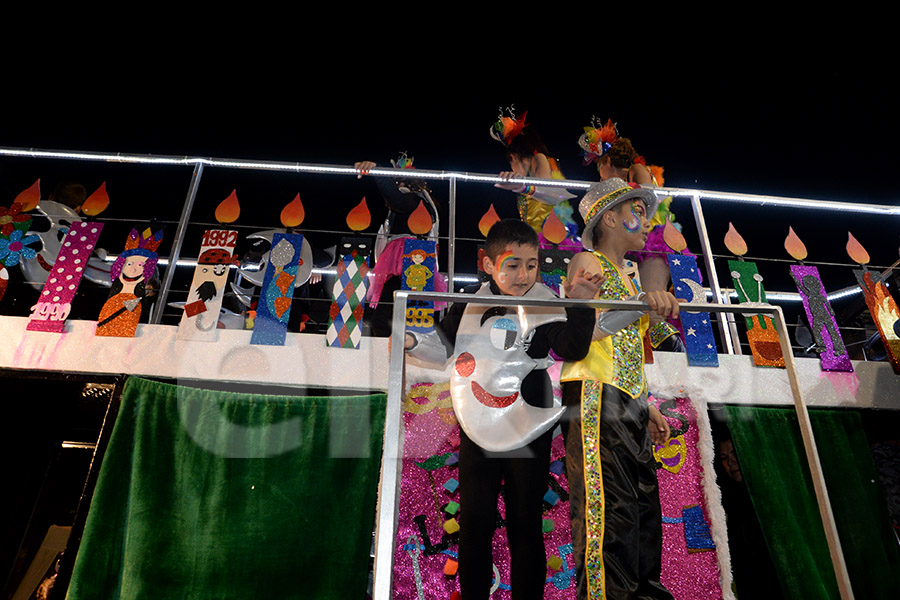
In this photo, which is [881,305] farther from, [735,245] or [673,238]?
[673,238]

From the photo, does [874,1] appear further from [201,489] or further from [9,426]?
[9,426]

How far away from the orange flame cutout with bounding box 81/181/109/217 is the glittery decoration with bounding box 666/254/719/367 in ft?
9.06

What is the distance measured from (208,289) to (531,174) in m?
1.85

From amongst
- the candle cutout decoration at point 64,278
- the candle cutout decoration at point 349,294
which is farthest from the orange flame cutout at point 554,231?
the candle cutout decoration at point 64,278

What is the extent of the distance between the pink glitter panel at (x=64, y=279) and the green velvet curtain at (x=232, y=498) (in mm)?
498

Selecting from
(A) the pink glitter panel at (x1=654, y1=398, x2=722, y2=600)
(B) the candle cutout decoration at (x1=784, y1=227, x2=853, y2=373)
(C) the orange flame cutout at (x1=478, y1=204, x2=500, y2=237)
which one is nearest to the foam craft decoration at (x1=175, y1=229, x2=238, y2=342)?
(C) the orange flame cutout at (x1=478, y1=204, x2=500, y2=237)

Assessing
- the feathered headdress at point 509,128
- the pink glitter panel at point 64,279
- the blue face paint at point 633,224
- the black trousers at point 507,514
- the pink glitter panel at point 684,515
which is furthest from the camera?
the feathered headdress at point 509,128

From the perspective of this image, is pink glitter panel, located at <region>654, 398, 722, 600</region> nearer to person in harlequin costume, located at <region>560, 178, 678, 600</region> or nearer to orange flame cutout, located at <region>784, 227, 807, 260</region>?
person in harlequin costume, located at <region>560, 178, 678, 600</region>

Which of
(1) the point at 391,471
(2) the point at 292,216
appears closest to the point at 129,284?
(2) the point at 292,216

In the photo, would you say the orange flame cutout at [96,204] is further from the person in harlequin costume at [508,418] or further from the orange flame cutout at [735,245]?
the orange flame cutout at [735,245]

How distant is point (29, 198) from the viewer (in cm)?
278

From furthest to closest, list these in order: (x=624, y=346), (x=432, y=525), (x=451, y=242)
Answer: (x=451, y=242) → (x=432, y=525) → (x=624, y=346)

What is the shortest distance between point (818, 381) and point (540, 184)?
5.25 ft

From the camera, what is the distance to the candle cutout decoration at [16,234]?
263cm
